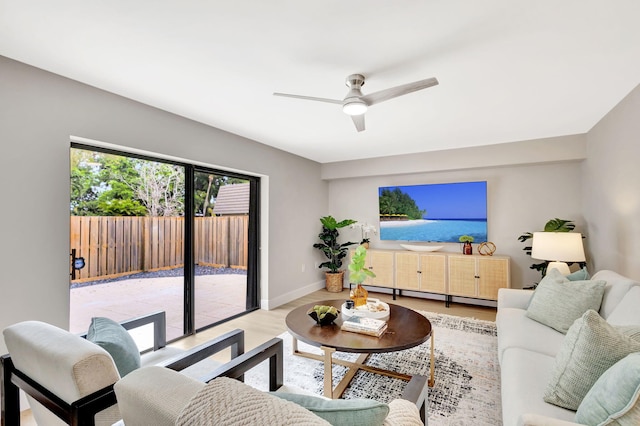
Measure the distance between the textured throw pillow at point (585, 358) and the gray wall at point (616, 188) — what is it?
6.22ft

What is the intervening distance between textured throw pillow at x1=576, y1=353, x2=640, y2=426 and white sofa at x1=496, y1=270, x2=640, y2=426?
10 centimetres

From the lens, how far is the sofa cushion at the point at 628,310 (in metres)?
1.66

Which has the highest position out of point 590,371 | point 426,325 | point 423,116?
point 423,116

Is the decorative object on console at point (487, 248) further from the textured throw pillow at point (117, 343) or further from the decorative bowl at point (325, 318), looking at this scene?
the textured throw pillow at point (117, 343)

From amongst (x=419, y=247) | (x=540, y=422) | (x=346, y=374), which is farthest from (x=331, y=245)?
(x=540, y=422)

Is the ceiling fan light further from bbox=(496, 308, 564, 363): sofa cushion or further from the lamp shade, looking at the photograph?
the lamp shade

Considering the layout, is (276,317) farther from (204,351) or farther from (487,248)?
(487,248)

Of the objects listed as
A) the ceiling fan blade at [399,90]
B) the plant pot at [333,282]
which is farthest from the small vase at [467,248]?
the ceiling fan blade at [399,90]

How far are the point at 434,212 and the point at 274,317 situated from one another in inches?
117

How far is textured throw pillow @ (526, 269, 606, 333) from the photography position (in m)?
2.15

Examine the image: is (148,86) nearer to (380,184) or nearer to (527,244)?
(380,184)

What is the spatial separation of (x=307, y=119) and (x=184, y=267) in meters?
2.13

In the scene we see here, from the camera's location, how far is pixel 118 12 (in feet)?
5.06

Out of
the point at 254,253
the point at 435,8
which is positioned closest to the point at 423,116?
the point at 435,8
